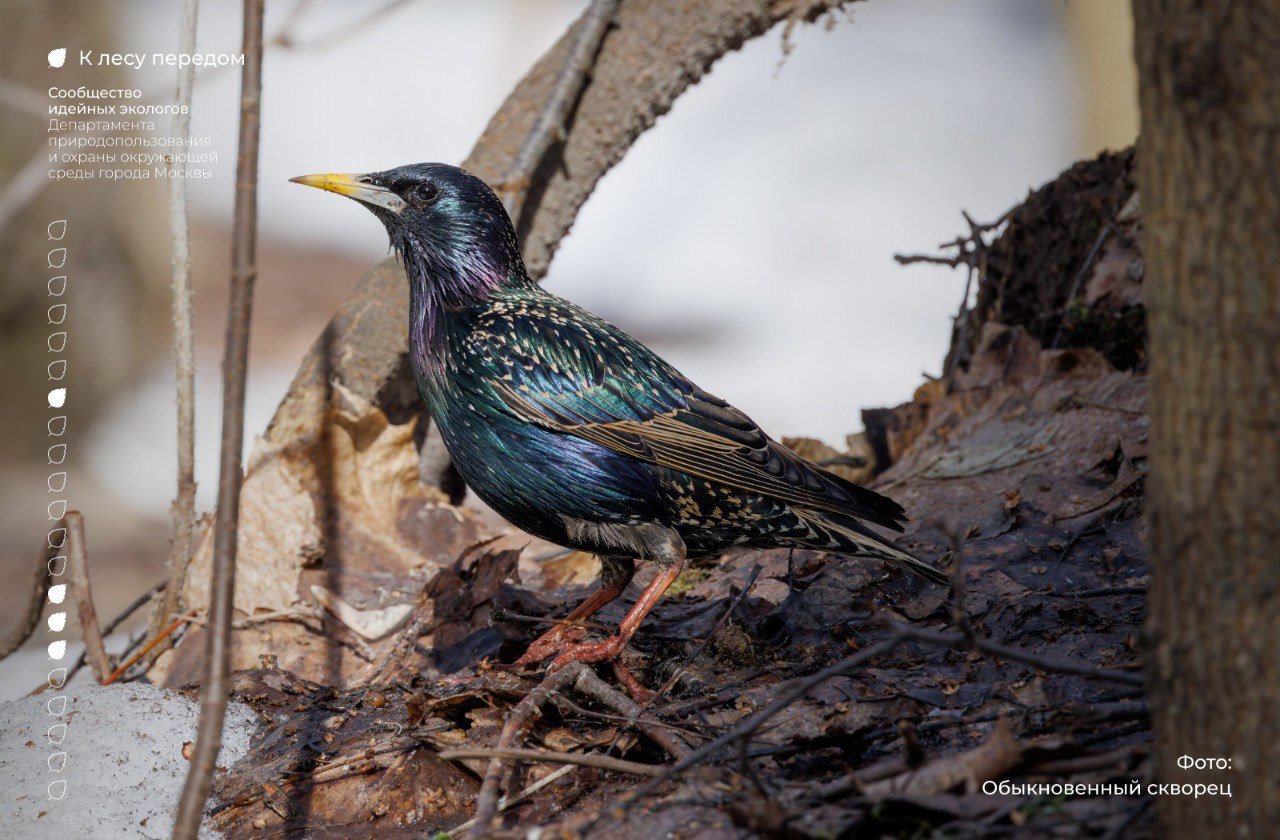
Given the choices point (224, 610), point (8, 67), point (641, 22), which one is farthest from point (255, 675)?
point (8, 67)

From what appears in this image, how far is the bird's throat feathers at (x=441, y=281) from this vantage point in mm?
3566

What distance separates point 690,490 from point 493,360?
0.75 metres

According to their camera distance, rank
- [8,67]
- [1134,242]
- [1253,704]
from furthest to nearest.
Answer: [8,67]
[1134,242]
[1253,704]

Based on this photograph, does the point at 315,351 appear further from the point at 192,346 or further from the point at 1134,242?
the point at 1134,242

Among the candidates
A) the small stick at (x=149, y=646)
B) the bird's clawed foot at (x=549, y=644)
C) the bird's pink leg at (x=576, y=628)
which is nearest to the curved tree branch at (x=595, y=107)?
the small stick at (x=149, y=646)

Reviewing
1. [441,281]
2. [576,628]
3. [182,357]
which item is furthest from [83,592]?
[576,628]

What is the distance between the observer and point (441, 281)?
3709 mm

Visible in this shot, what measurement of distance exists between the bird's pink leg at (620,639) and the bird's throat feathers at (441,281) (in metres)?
1.01

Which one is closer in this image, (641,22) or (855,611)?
(855,611)

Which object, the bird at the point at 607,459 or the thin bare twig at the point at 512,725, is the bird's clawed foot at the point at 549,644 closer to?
the bird at the point at 607,459

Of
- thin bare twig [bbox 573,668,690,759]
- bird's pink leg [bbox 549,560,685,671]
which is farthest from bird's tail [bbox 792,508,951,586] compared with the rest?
thin bare twig [bbox 573,668,690,759]

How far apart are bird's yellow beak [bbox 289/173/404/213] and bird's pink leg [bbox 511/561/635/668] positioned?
1517mm

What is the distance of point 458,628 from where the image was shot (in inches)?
145

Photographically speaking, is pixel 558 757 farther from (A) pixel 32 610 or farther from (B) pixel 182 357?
(A) pixel 32 610
